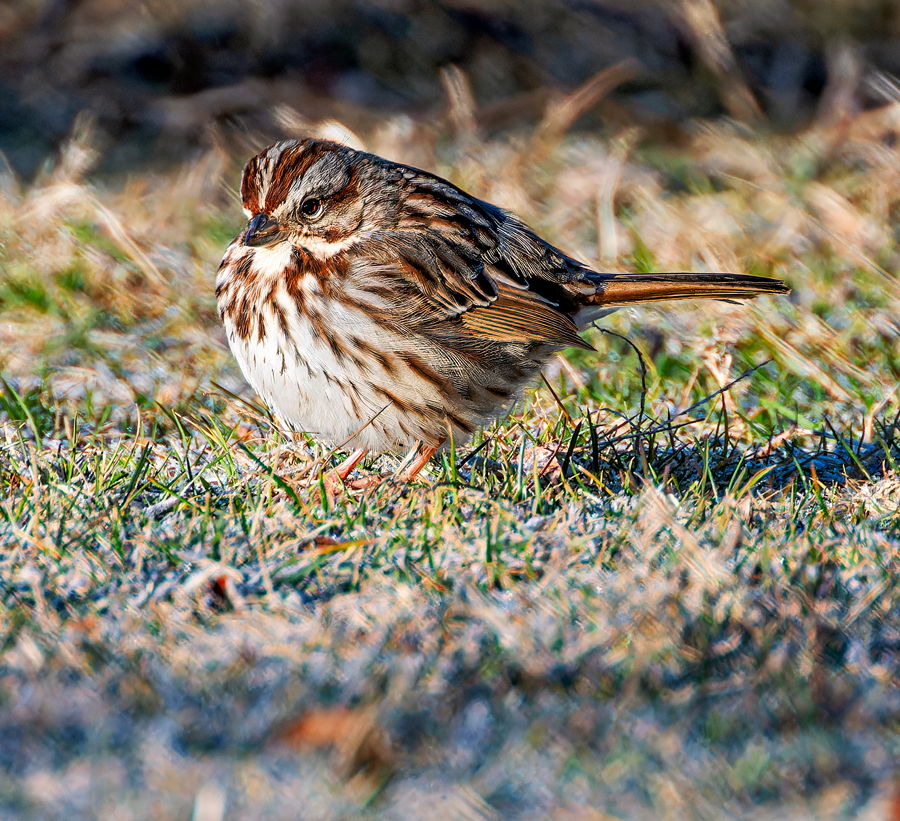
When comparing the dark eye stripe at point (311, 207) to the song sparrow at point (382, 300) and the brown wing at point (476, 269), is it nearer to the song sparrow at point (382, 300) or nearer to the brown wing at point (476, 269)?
the song sparrow at point (382, 300)

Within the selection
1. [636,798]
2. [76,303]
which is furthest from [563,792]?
[76,303]

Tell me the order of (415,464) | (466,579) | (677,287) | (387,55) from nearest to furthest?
(466,579) < (415,464) < (677,287) < (387,55)

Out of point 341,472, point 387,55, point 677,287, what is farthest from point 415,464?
point 387,55

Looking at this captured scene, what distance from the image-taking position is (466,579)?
262 cm

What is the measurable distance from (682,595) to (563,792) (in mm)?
689

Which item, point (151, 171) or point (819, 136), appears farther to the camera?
point (151, 171)

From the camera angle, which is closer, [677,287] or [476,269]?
[476,269]

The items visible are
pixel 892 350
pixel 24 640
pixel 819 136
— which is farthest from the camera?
pixel 819 136

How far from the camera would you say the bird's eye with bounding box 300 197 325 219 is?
358cm

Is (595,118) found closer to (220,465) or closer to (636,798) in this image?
(220,465)

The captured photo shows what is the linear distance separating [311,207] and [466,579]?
1466mm

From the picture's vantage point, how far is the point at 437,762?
2012 millimetres

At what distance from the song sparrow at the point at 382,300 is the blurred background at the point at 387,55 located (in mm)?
4492

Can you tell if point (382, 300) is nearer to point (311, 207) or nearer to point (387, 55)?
point (311, 207)
